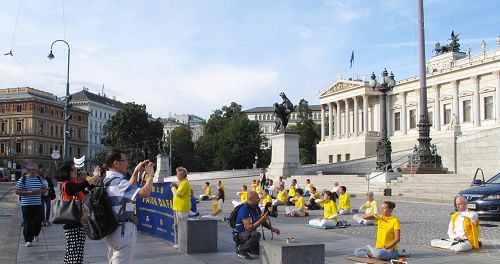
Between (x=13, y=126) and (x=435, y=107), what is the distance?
3059 inches

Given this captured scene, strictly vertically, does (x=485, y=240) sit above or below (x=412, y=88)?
below

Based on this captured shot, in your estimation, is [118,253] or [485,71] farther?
[485,71]

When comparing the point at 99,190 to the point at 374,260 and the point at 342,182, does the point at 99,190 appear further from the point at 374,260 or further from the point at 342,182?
the point at 342,182

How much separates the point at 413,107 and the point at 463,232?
7975cm

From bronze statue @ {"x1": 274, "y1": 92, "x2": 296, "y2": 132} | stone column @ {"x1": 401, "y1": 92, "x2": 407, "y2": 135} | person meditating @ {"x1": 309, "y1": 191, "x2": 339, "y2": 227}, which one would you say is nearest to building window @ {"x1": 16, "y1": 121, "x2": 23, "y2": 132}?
stone column @ {"x1": 401, "y1": 92, "x2": 407, "y2": 135}

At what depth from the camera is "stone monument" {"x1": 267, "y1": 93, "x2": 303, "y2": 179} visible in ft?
138

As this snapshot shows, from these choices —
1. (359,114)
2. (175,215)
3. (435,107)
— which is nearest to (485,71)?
(435,107)

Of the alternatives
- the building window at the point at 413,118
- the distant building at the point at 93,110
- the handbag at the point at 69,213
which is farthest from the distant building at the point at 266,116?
the handbag at the point at 69,213

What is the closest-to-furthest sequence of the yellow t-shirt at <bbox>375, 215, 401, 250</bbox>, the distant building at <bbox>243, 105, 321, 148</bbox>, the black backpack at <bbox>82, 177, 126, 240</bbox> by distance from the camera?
the black backpack at <bbox>82, 177, 126, 240</bbox> → the yellow t-shirt at <bbox>375, 215, 401, 250</bbox> → the distant building at <bbox>243, 105, 321, 148</bbox>

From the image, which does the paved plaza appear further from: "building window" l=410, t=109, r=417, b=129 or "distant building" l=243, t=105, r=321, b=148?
"distant building" l=243, t=105, r=321, b=148

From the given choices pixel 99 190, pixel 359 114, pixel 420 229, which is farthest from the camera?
pixel 359 114

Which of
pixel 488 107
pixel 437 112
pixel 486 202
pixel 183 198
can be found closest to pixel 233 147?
pixel 437 112

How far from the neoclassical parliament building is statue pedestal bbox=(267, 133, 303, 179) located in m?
27.6

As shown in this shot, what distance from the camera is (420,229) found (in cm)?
1440
